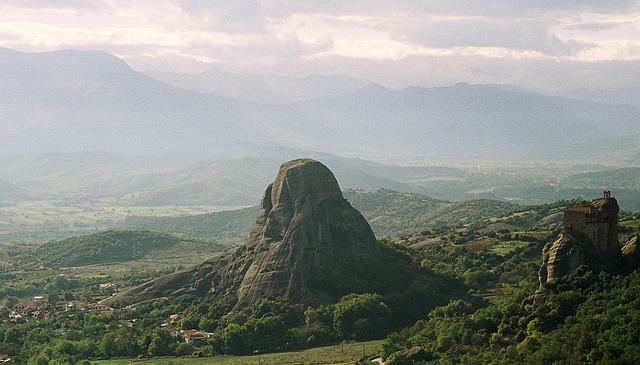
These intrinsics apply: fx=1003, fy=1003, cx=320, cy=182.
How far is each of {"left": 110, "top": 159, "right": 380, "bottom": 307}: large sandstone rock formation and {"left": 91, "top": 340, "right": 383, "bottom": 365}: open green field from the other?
352 inches

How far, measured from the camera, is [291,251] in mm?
81750

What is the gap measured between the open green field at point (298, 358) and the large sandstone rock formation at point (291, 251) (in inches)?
352

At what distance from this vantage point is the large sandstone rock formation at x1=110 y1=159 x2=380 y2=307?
81438 millimetres

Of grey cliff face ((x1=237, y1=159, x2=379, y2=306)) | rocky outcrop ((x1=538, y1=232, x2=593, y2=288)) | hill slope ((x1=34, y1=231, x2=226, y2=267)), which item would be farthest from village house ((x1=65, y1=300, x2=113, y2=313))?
hill slope ((x1=34, y1=231, x2=226, y2=267))

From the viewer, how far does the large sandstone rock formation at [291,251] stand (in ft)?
267

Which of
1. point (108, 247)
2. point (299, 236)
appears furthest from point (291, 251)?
point (108, 247)

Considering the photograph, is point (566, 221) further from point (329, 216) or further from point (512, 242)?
point (512, 242)

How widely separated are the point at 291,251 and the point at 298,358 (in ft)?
48.2

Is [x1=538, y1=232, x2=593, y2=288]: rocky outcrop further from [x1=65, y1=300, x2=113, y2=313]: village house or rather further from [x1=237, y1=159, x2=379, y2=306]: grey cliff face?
[x1=65, y1=300, x2=113, y2=313]: village house

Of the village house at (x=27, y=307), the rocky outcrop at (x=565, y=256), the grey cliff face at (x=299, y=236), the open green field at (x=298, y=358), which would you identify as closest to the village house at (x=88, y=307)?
the village house at (x=27, y=307)

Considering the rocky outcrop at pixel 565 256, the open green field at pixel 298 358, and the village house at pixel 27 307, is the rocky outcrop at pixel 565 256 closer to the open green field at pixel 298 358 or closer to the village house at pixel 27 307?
the open green field at pixel 298 358

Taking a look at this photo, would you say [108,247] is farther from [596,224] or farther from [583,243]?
[583,243]

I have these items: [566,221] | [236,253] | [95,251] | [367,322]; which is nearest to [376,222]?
[95,251]

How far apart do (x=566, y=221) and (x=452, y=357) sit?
11238 millimetres
